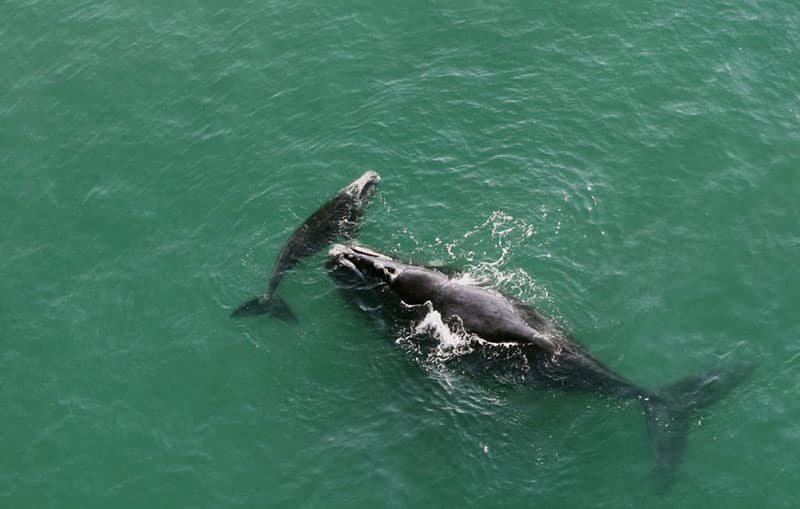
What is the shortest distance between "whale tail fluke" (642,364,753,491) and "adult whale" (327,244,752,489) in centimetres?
3

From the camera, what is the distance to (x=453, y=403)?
32.7 m

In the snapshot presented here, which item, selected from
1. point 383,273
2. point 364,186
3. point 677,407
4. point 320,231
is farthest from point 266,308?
point 677,407

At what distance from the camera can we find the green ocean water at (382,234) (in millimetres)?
31656

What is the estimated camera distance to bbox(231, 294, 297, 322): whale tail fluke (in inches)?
1427

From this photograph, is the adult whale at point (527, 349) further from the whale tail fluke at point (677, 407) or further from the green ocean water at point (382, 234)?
the green ocean water at point (382, 234)

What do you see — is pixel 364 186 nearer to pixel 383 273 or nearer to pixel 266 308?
pixel 383 273

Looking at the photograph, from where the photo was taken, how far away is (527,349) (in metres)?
32.7

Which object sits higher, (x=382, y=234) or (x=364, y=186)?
(x=364, y=186)

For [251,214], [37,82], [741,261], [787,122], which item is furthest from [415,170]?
[37,82]

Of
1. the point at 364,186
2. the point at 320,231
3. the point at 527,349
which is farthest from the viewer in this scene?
the point at 364,186

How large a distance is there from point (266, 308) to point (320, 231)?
428 cm

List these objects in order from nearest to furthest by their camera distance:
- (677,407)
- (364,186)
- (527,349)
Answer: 1. (677,407)
2. (527,349)
3. (364,186)

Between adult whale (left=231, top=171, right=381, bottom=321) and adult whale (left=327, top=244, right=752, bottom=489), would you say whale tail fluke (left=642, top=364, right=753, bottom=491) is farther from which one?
adult whale (left=231, top=171, right=381, bottom=321)

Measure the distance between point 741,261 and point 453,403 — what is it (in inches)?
511
